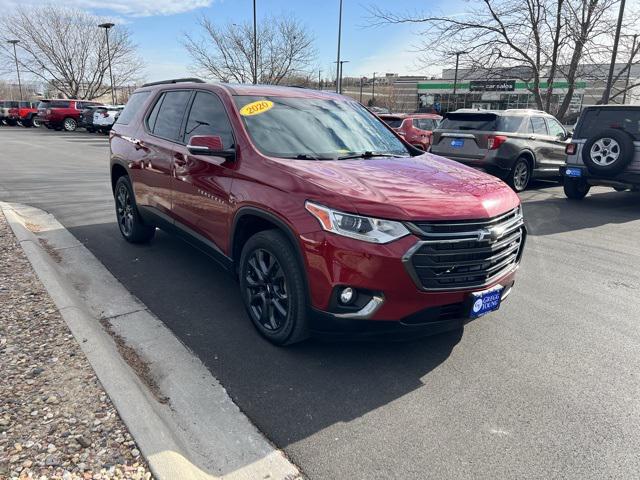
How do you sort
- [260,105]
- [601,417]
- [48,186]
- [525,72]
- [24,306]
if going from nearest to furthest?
[601,417] < [24,306] < [260,105] < [48,186] < [525,72]

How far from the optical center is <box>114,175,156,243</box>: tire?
18.2 ft

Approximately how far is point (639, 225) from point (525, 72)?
520 inches

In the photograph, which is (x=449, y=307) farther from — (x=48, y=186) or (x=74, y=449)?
(x=48, y=186)

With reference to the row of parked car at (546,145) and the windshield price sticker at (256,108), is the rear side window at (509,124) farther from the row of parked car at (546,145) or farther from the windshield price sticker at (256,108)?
the windshield price sticker at (256,108)

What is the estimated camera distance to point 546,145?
412 inches

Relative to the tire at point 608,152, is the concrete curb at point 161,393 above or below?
below

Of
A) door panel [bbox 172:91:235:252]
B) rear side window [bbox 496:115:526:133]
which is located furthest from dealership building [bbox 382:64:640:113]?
door panel [bbox 172:91:235:252]

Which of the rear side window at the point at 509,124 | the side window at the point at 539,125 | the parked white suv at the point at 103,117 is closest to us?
the rear side window at the point at 509,124

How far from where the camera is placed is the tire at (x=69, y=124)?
29283mm

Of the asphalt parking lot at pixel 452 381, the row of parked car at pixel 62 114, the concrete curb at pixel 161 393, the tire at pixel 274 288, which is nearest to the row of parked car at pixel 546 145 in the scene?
the asphalt parking lot at pixel 452 381


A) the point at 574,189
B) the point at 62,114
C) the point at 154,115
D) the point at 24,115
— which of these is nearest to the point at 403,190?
the point at 154,115

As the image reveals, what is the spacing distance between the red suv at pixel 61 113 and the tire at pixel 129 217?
27452mm

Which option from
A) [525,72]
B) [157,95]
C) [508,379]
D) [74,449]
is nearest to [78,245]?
[157,95]

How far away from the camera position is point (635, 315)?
411 cm
